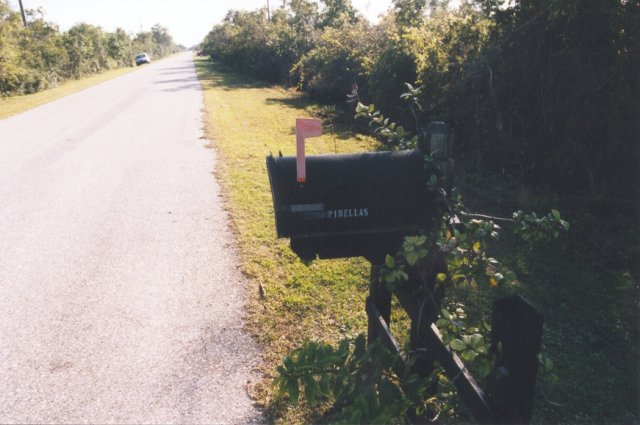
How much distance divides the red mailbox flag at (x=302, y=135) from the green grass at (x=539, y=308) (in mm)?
1723

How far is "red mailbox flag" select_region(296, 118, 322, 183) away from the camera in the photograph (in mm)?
1631

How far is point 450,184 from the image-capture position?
180 centimetres

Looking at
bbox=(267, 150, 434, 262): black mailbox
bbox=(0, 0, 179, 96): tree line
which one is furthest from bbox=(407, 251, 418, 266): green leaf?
bbox=(0, 0, 179, 96): tree line

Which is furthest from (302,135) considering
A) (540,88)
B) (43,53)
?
(43,53)

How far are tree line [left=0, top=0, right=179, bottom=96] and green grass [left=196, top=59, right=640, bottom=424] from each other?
20.7 meters

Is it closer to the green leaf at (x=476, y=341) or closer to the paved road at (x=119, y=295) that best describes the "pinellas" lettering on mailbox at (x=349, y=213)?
the green leaf at (x=476, y=341)

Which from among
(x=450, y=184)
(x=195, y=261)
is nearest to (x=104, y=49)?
(x=195, y=261)

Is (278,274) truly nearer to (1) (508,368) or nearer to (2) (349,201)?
(2) (349,201)

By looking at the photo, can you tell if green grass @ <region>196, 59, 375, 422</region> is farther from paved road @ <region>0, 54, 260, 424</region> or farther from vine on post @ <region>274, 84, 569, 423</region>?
vine on post @ <region>274, 84, 569, 423</region>

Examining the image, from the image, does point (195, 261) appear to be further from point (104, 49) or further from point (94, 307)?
point (104, 49)

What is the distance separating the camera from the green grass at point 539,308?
2891 mm

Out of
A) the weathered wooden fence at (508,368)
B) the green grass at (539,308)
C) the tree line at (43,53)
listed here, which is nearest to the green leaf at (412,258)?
the weathered wooden fence at (508,368)

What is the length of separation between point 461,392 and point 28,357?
3134 millimetres

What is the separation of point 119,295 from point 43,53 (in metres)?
28.1
